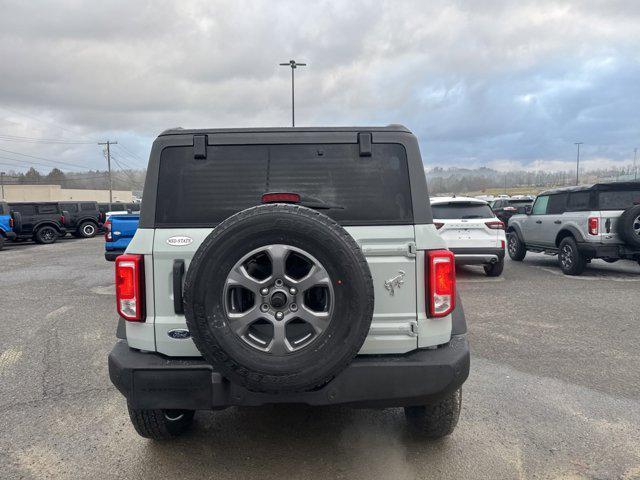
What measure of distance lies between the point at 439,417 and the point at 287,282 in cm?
152

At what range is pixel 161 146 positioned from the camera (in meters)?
2.84

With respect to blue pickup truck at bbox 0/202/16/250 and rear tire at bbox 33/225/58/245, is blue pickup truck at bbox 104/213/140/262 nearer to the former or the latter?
blue pickup truck at bbox 0/202/16/250

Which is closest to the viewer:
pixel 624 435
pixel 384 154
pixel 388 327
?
pixel 388 327

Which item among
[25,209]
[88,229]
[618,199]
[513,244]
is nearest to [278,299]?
[618,199]

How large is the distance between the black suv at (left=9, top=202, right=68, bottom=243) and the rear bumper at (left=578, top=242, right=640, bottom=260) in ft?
68.1

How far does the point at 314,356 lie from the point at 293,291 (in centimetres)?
34

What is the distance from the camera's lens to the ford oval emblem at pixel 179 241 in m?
2.67

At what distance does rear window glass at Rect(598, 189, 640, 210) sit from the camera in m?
9.28

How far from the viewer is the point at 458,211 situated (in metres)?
9.71

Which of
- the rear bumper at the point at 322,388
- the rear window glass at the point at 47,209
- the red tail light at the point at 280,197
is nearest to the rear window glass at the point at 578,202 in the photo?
the rear bumper at the point at 322,388

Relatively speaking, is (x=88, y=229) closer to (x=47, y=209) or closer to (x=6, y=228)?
(x=47, y=209)

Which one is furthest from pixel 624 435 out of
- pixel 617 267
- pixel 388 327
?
pixel 617 267

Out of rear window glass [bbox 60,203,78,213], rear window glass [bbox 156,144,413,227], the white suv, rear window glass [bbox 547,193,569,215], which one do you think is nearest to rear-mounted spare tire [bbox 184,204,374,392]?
rear window glass [bbox 156,144,413,227]

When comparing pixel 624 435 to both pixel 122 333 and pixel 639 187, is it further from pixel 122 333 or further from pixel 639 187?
pixel 639 187
